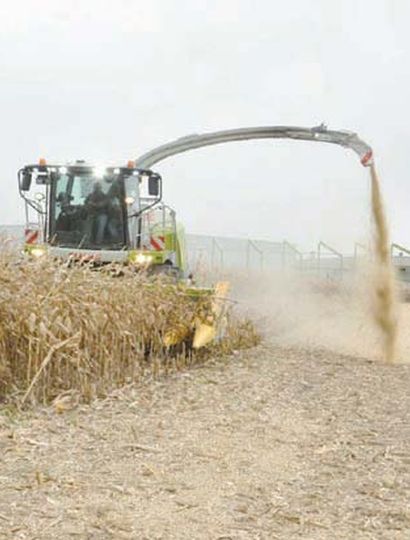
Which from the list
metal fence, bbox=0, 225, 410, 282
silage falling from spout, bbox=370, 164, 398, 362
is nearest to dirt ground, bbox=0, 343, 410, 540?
silage falling from spout, bbox=370, 164, 398, 362

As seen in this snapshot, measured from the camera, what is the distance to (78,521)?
272cm

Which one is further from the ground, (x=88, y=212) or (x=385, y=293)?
(x=88, y=212)

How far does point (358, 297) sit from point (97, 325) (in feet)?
13.2

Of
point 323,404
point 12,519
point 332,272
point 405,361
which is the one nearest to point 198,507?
point 12,519

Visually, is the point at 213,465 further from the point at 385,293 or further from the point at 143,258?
the point at 143,258

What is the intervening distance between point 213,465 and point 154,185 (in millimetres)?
5694

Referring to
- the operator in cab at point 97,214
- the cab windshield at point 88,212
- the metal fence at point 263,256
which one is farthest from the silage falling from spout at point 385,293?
the metal fence at point 263,256

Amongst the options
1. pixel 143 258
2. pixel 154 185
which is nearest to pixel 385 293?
pixel 143 258

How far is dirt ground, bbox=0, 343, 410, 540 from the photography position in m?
2.74

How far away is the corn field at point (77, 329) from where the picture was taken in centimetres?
483

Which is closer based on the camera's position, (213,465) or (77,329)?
(213,465)

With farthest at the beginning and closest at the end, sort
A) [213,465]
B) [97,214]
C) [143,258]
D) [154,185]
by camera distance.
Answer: [97,214], [154,185], [143,258], [213,465]

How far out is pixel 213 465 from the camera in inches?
136

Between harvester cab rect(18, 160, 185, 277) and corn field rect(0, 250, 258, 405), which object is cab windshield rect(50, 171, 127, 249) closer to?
harvester cab rect(18, 160, 185, 277)
